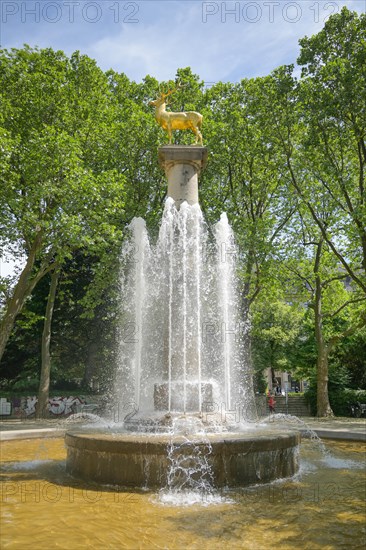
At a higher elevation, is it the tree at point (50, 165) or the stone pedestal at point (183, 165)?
the tree at point (50, 165)

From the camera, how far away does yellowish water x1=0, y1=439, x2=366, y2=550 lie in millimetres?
4488

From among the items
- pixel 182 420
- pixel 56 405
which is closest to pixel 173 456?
pixel 182 420

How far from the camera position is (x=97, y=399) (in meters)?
25.5

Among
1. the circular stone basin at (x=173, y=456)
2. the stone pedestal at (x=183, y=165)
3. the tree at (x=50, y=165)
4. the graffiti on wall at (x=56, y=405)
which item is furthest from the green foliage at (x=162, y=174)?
the circular stone basin at (x=173, y=456)

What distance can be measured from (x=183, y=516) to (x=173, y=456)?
117cm

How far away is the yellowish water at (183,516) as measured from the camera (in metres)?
4.49

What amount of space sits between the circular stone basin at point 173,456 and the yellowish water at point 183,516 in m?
0.21

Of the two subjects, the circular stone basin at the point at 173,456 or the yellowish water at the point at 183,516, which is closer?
the yellowish water at the point at 183,516

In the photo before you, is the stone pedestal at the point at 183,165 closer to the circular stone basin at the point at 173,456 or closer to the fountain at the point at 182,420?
the fountain at the point at 182,420

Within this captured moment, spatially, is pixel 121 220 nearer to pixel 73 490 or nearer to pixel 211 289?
pixel 211 289

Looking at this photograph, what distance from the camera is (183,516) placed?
527 cm

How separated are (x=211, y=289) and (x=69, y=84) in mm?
9740

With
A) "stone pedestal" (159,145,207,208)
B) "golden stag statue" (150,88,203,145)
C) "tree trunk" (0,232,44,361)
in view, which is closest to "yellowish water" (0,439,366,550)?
"stone pedestal" (159,145,207,208)

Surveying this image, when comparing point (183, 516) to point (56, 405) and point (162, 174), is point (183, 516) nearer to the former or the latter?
point (162, 174)
